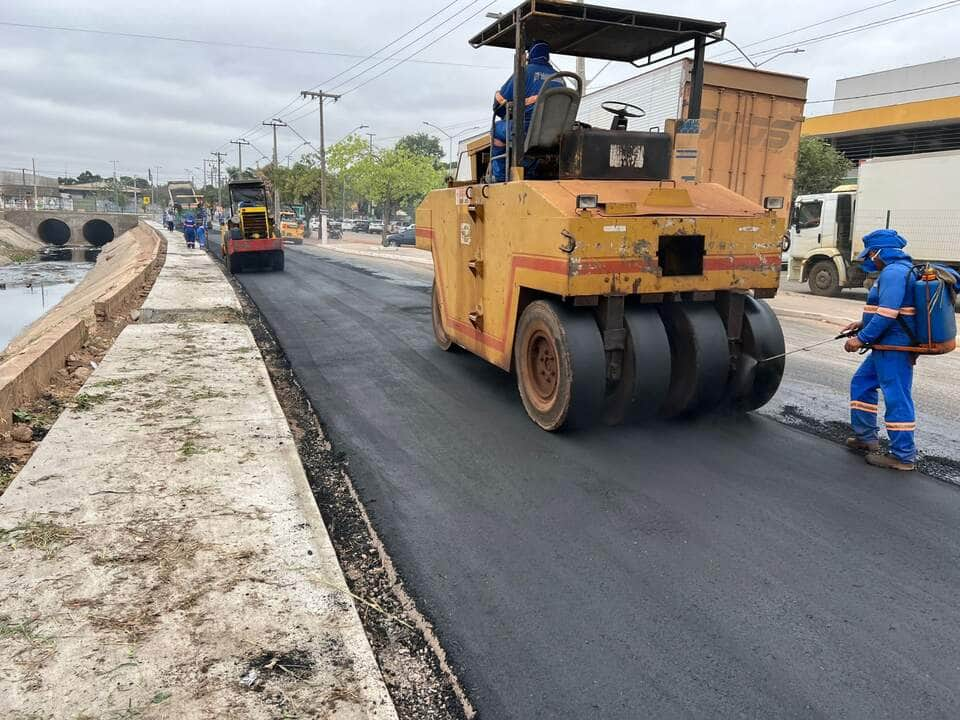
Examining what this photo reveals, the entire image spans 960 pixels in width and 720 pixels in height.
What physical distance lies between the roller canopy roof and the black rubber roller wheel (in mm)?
2489


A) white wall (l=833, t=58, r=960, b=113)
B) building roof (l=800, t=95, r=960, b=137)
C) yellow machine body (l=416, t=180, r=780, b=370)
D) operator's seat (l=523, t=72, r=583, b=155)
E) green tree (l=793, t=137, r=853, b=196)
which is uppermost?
white wall (l=833, t=58, r=960, b=113)

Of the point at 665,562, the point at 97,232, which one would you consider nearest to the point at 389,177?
the point at 97,232

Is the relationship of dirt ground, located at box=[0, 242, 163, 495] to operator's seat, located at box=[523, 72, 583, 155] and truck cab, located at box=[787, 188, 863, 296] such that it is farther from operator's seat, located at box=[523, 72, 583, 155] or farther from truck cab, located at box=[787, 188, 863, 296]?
truck cab, located at box=[787, 188, 863, 296]

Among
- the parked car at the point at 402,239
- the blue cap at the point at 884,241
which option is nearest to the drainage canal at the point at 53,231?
the parked car at the point at 402,239

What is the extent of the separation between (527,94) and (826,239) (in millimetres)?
13159

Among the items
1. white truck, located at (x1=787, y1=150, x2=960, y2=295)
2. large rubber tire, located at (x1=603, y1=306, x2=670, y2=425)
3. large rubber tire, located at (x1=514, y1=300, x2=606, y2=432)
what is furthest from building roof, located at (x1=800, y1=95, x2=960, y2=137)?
large rubber tire, located at (x1=514, y1=300, x2=606, y2=432)

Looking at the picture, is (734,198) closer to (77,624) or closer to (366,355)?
(366,355)

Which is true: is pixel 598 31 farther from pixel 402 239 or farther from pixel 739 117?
pixel 402 239

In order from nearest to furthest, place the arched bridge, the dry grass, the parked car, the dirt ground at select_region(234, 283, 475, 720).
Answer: the dirt ground at select_region(234, 283, 475, 720) → the dry grass → the parked car → the arched bridge

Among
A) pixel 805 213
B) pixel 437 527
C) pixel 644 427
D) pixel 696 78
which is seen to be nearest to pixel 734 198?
pixel 696 78

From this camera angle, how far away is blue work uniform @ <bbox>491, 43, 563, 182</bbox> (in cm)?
562

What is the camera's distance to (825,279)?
16125mm

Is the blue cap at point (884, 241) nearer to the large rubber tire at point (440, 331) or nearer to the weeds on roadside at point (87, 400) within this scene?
the large rubber tire at point (440, 331)

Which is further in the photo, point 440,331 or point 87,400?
point 440,331
